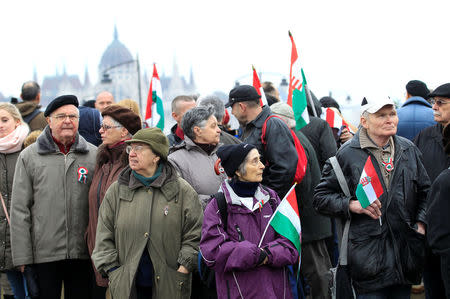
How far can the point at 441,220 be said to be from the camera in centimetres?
329

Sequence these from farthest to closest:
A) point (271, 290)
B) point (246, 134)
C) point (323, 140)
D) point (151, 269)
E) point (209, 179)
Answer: point (323, 140)
point (246, 134)
point (209, 179)
point (151, 269)
point (271, 290)

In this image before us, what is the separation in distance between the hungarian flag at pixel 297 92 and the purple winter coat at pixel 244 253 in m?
2.15

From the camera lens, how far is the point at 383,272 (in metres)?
3.80

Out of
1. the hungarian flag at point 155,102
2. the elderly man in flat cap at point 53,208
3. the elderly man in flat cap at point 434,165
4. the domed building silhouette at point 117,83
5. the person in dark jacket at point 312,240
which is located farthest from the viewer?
the domed building silhouette at point 117,83

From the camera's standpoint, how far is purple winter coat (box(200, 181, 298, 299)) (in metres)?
3.64

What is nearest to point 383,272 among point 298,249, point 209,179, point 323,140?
point 298,249

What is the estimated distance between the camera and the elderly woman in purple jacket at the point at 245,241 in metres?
3.66

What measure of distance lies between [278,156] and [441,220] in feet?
5.77

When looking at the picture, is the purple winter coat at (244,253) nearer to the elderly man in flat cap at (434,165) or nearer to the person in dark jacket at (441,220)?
the person in dark jacket at (441,220)

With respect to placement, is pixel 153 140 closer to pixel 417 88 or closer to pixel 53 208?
pixel 53 208

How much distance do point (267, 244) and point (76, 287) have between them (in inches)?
77.2

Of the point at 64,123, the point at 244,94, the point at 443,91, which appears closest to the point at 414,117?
the point at 443,91

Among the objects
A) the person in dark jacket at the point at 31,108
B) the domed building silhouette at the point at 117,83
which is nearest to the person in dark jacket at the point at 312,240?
the person in dark jacket at the point at 31,108

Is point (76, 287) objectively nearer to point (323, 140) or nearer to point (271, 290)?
point (271, 290)
